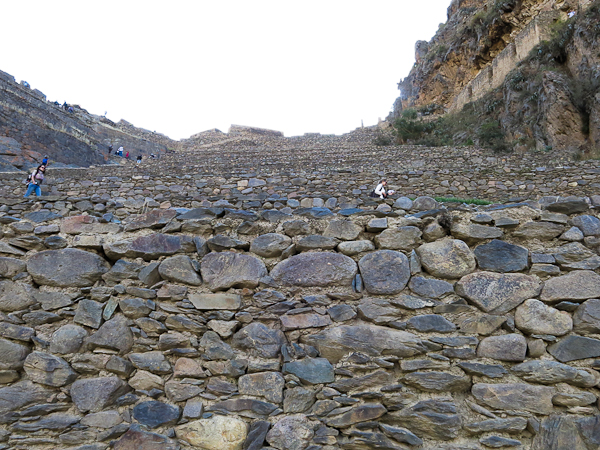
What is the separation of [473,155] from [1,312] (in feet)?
46.7

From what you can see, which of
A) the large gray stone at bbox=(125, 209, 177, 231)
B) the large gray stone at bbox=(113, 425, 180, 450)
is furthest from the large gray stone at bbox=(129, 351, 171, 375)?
the large gray stone at bbox=(125, 209, 177, 231)

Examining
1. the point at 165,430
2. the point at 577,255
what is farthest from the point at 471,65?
the point at 165,430

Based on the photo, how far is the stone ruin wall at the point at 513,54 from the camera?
16.3 meters

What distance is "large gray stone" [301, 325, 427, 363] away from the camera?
2180 mm

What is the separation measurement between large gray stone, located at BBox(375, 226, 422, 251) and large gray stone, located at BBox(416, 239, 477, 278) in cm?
8

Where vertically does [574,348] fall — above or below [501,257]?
below

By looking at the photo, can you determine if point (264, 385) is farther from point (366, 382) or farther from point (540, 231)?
point (540, 231)

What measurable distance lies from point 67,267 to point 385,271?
95.4 inches

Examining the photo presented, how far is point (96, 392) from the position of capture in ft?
7.41

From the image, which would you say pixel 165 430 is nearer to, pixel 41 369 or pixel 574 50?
pixel 41 369

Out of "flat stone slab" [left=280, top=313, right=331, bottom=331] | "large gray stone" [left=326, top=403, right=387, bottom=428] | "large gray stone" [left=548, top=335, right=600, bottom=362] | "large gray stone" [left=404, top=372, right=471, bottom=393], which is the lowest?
"large gray stone" [left=326, top=403, right=387, bottom=428]

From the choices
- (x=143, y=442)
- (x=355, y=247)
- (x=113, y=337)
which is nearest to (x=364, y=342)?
(x=355, y=247)

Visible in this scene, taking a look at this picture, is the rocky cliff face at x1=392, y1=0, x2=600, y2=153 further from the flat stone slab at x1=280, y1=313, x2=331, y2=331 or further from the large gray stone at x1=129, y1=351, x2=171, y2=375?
the large gray stone at x1=129, y1=351, x2=171, y2=375

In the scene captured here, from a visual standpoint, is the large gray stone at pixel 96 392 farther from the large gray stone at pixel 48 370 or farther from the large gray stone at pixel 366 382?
the large gray stone at pixel 366 382
